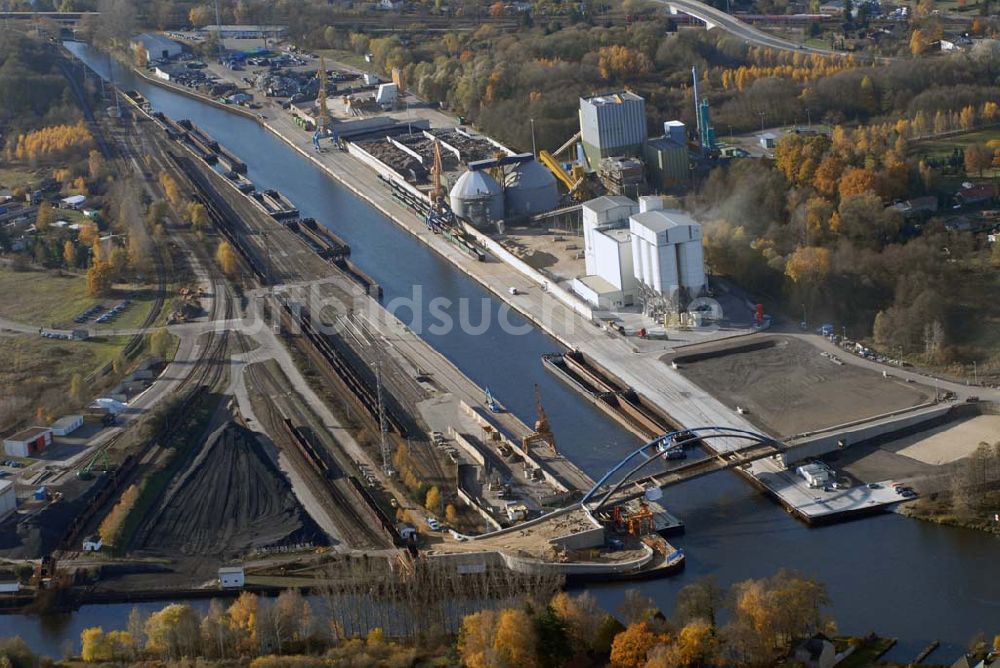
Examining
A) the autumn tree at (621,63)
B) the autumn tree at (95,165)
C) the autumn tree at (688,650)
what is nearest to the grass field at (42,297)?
the autumn tree at (95,165)

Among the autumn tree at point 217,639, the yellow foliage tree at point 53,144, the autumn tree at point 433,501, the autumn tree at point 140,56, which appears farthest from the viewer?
the autumn tree at point 140,56

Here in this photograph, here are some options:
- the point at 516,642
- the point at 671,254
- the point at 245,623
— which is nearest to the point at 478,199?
the point at 671,254

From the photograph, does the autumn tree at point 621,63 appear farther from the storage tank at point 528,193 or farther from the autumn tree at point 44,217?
the autumn tree at point 44,217

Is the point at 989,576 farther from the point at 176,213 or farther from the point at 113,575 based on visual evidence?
the point at 176,213

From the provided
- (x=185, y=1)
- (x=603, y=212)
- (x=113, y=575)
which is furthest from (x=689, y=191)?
(x=185, y=1)

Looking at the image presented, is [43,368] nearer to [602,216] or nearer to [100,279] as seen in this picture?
[100,279]

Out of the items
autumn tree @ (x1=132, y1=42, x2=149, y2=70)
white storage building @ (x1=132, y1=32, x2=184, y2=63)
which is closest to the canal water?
autumn tree @ (x1=132, y1=42, x2=149, y2=70)

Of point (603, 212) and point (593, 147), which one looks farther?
point (593, 147)
